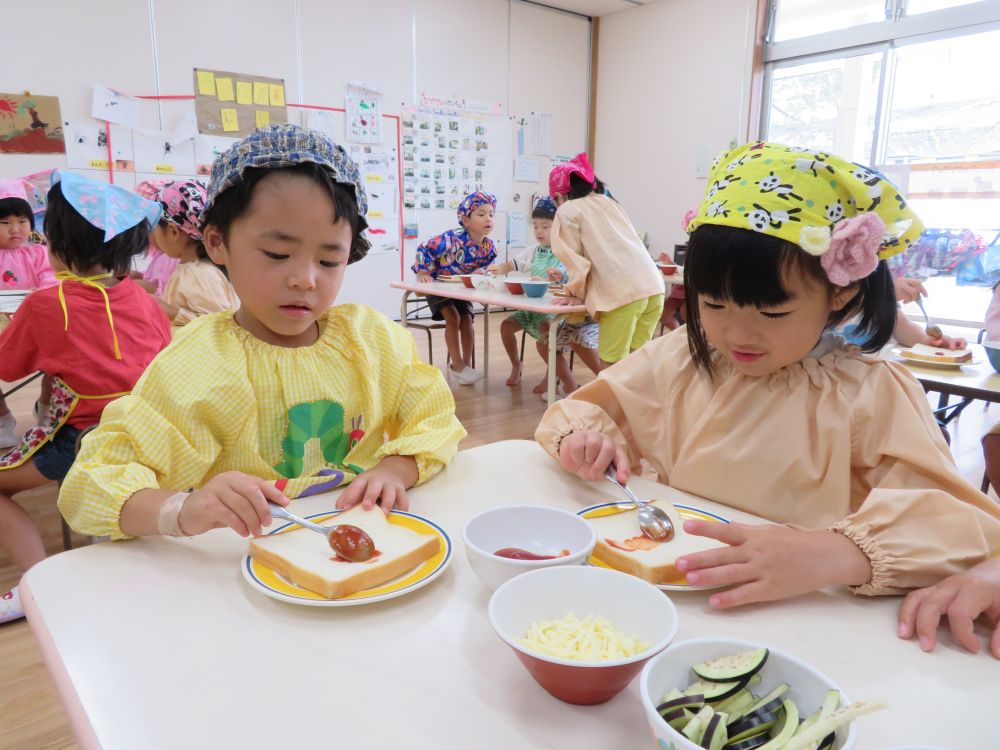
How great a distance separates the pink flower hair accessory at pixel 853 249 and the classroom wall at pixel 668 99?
5822 millimetres

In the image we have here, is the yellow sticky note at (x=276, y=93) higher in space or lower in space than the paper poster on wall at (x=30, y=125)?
higher

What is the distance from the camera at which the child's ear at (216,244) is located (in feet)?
3.52

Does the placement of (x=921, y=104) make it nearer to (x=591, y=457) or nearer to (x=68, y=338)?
(x=591, y=457)

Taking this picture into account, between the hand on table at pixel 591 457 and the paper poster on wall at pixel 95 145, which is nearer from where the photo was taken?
the hand on table at pixel 591 457

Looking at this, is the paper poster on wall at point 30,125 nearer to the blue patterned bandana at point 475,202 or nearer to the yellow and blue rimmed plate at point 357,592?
the blue patterned bandana at point 475,202

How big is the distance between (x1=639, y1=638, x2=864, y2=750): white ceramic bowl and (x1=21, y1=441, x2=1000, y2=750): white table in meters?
0.06

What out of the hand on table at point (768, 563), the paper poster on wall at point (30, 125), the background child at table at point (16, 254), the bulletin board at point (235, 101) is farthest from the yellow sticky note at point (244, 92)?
the hand on table at point (768, 563)

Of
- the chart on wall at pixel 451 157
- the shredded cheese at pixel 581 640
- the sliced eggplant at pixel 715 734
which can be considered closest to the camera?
the sliced eggplant at pixel 715 734

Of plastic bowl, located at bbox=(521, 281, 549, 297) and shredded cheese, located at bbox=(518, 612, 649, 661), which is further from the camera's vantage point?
plastic bowl, located at bbox=(521, 281, 549, 297)

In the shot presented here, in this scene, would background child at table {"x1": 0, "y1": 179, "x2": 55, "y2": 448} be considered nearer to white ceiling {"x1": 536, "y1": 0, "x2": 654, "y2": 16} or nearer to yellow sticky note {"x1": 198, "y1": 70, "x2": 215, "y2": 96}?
yellow sticky note {"x1": 198, "y1": 70, "x2": 215, "y2": 96}

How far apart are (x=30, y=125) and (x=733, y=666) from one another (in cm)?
535

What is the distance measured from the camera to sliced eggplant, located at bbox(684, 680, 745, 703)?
454 mm

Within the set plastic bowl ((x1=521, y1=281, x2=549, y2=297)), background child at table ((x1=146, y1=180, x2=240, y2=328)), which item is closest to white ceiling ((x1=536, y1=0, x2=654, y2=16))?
plastic bowl ((x1=521, y1=281, x2=549, y2=297))

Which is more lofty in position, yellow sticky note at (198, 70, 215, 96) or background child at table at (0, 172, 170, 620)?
yellow sticky note at (198, 70, 215, 96)
